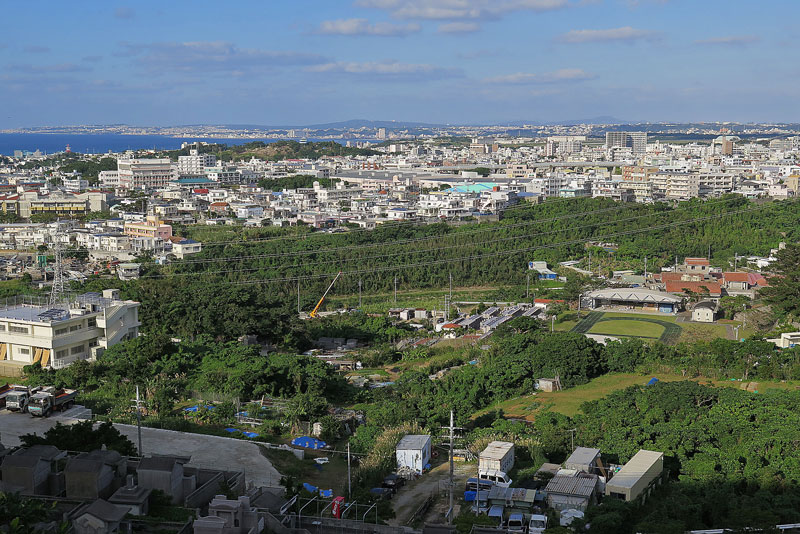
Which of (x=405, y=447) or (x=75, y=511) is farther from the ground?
(x=75, y=511)

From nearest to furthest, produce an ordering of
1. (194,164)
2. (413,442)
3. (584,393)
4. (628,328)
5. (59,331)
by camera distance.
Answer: (413,442), (584,393), (59,331), (628,328), (194,164)

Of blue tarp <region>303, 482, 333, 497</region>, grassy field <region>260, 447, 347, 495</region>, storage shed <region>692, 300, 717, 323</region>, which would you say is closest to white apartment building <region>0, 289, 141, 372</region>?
grassy field <region>260, 447, 347, 495</region>

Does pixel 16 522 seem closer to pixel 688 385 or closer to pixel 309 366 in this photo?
pixel 309 366

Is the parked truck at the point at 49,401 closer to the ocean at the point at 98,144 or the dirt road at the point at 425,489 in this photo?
the dirt road at the point at 425,489

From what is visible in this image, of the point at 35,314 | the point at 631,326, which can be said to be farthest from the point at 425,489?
the point at 631,326

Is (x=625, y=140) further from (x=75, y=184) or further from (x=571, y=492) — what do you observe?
(x=571, y=492)

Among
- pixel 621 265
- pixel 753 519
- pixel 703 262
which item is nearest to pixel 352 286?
pixel 621 265
